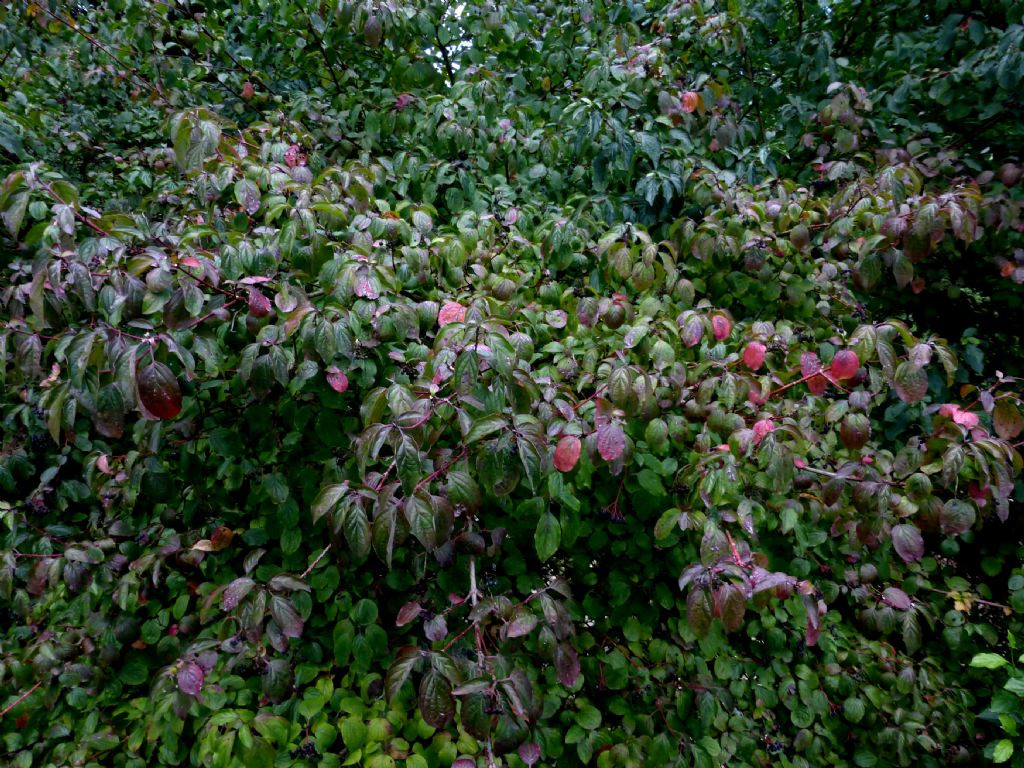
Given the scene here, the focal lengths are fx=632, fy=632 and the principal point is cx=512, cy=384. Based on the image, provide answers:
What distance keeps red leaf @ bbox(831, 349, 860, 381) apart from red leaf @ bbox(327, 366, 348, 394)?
1438 millimetres

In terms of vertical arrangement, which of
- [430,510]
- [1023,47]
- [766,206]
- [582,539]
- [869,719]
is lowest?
[869,719]

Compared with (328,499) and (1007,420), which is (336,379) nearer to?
(328,499)

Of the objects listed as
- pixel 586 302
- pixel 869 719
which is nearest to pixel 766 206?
pixel 586 302

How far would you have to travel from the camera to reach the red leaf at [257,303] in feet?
5.70

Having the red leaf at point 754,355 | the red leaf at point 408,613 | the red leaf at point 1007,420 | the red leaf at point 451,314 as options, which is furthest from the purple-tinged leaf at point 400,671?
the red leaf at point 1007,420

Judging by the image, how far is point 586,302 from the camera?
88.2 inches

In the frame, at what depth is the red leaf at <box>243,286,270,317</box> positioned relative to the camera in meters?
1.74

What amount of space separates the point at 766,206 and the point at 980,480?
134 centimetres

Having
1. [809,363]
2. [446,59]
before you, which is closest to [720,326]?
[809,363]

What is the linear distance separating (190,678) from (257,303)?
1052mm

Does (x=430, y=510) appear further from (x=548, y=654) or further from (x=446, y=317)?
(x=446, y=317)

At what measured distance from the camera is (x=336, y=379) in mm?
1712

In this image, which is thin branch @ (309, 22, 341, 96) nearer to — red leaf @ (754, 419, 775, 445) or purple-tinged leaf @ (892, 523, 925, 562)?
red leaf @ (754, 419, 775, 445)

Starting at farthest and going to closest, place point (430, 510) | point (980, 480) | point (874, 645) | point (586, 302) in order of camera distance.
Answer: point (874, 645)
point (586, 302)
point (980, 480)
point (430, 510)
